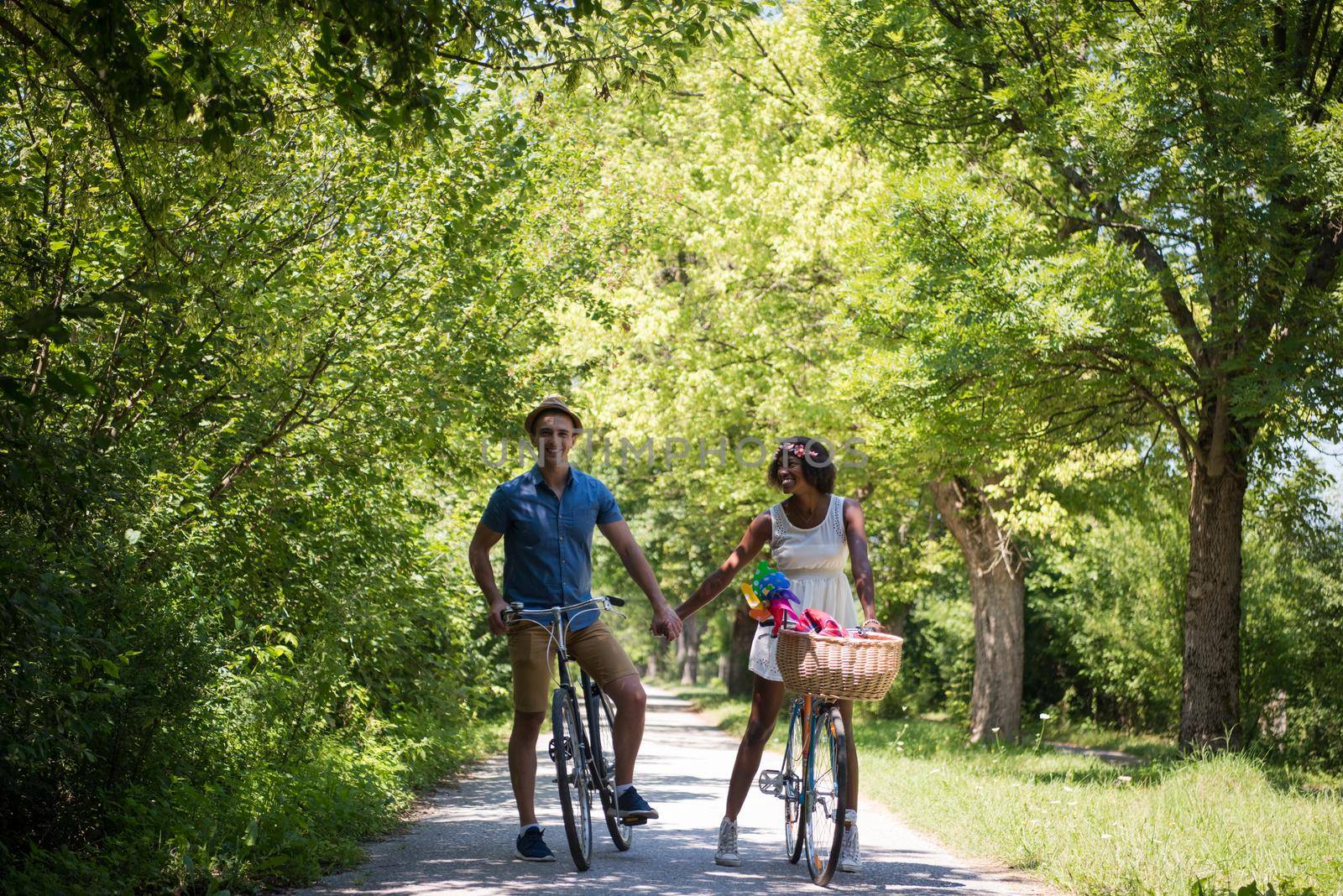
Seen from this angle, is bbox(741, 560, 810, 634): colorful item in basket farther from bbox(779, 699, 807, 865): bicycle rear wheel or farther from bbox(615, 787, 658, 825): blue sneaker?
bbox(615, 787, 658, 825): blue sneaker

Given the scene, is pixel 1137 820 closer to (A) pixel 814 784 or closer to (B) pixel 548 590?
(A) pixel 814 784

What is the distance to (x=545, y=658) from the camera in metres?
6.90

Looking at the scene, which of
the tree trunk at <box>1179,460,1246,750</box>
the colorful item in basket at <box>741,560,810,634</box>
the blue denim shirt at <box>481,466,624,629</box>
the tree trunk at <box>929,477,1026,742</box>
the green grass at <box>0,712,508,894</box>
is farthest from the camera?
the tree trunk at <box>929,477,1026,742</box>

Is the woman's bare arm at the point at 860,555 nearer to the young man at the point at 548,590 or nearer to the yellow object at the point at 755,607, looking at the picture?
the yellow object at the point at 755,607

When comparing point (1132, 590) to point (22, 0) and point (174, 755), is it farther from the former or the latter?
point (22, 0)

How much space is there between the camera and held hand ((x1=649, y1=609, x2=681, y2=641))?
6605 millimetres

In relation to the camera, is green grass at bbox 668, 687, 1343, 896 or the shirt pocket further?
the shirt pocket

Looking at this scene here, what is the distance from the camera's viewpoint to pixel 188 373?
6508 mm

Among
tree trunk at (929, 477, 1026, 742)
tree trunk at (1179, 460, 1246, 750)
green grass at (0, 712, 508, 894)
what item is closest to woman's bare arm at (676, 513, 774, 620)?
green grass at (0, 712, 508, 894)

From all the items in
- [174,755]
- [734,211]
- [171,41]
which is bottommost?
[174,755]

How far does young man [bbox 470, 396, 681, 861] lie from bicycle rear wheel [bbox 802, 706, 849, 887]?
2.81 feet

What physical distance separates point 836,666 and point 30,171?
4.91m

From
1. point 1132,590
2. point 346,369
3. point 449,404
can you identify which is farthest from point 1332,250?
point 1132,590

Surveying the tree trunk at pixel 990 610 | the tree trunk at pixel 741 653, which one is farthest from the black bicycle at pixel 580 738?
the tree trunk at pixel 741 653
